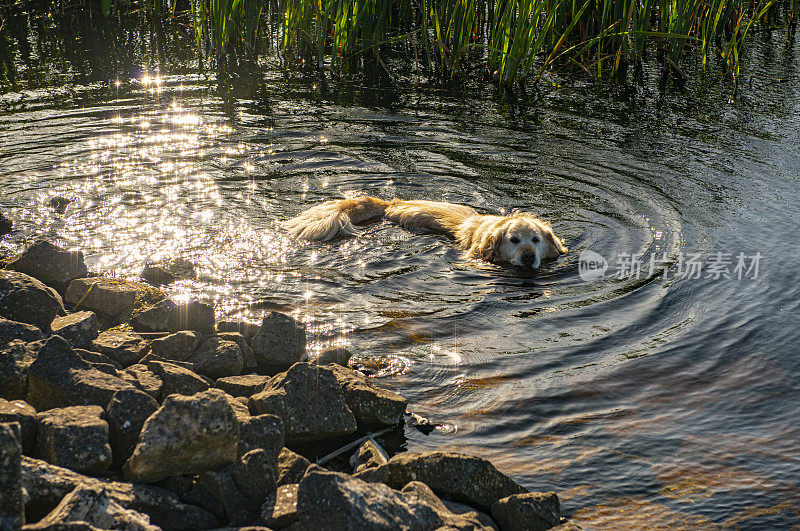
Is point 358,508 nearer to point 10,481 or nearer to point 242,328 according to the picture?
point 10,481

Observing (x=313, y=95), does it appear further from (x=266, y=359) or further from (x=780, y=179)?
(x=266, y=359)

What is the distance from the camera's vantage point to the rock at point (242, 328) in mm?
4418

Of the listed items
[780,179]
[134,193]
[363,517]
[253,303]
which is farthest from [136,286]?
[780,179]

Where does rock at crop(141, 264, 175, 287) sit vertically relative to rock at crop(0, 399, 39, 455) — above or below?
below

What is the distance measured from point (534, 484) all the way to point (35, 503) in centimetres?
216

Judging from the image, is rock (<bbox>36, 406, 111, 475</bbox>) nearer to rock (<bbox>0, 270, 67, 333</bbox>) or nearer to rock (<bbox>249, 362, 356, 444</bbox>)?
rock (<bbox>249, 362, 356, 444</bbox>)

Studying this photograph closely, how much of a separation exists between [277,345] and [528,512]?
1902 millimetres

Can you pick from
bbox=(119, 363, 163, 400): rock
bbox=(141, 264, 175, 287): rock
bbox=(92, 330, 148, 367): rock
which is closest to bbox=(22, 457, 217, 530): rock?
bbox=(119, 363, 163, 400): rock

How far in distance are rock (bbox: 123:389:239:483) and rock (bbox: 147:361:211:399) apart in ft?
2.10

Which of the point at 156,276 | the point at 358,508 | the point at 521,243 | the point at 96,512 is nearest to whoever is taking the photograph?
the point at 96,512

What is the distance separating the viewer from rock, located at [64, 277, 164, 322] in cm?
462

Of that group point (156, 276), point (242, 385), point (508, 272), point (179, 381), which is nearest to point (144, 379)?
point (179, 381)

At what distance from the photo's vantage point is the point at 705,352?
181 inches

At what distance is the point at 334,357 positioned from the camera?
14.1 ft
